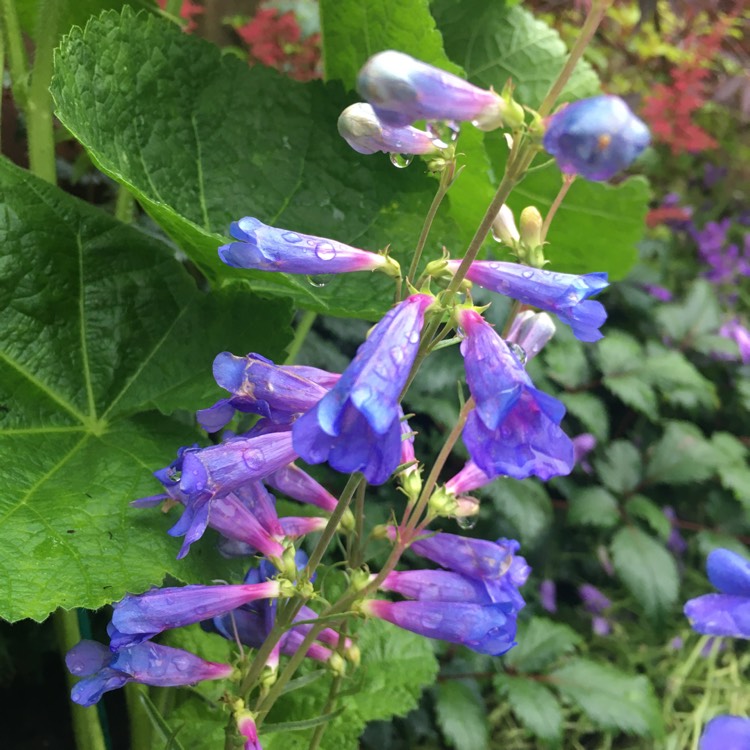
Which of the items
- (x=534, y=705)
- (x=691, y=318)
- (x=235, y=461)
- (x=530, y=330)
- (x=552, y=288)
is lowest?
(x=534, y=705)

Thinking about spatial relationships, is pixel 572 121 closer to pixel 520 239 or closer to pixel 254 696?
pixel 520 239

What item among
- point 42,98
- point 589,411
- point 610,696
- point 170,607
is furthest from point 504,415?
point 589,411

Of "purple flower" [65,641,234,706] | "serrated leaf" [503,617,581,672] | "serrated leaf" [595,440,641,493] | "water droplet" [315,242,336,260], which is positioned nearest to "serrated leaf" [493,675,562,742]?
"serrated leaf" [503,617,581,672]

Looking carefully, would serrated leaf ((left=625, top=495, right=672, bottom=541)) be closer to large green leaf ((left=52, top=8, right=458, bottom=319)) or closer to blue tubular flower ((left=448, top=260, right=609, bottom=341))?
large green leaf ((left=52, top=8, right=458, bottom=319))

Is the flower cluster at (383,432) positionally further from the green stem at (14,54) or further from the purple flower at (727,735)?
the green stem at (14,54)

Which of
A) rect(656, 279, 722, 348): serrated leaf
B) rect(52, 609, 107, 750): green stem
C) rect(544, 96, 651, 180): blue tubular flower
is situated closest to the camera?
rect(544, 96, 651, 180): blue tubular flower

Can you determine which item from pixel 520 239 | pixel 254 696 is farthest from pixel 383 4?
pixel 254 696

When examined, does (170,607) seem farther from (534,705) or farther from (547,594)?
(547,594)

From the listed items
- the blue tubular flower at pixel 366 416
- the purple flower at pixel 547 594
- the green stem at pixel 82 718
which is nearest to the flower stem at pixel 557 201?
the blue tubular flower at pixel 366 416
